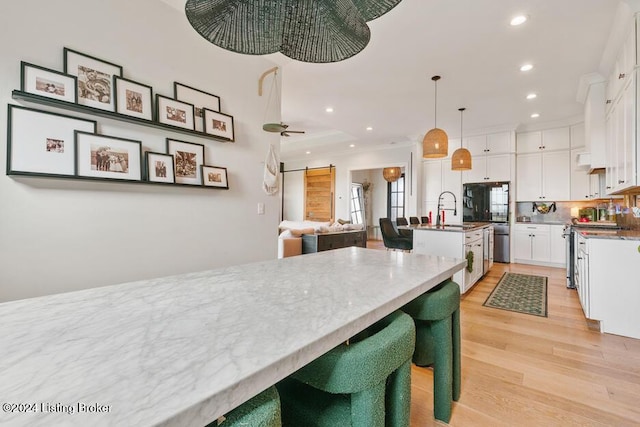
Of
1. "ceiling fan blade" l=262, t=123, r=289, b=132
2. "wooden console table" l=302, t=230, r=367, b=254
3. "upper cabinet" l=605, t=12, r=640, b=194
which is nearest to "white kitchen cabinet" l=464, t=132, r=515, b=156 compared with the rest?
"upper cabinet" l=605, t=12, r=640, b=194

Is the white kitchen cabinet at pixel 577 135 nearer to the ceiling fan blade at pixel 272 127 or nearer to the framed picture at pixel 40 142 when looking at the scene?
the ceiling fan blade at pixel 272 127

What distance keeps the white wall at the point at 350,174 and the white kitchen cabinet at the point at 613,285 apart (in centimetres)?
406

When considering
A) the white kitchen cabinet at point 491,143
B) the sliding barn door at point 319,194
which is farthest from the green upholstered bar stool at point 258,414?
the sliding barn door at point 319,194

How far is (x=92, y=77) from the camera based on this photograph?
1906mm

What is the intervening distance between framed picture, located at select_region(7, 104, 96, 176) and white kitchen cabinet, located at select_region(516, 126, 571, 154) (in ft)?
22.9

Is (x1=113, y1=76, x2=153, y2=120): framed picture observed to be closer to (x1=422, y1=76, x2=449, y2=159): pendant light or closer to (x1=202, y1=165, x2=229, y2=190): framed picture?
(x1=202, y1=165, x2=229, y2=190): framed picture

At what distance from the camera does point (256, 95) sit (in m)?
3.05

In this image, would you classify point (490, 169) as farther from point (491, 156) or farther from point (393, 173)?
point (393, 173)

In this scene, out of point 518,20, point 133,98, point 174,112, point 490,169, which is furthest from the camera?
point 490,169

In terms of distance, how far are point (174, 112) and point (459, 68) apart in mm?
3234

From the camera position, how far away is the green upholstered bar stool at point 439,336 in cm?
126

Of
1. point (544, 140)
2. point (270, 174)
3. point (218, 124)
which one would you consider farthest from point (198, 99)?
point (544, 140)

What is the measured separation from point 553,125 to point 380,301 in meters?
6.56

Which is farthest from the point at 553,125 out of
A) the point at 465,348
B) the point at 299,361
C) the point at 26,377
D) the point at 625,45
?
the point at 26,377
